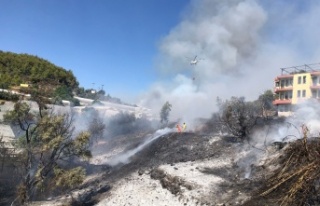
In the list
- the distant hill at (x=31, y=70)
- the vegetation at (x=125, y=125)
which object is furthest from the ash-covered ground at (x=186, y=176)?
the distant hill at (x=31, y=70)

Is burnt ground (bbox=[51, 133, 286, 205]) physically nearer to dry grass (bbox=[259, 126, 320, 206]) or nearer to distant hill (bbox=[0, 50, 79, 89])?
dry grass (bbox=[259, 126, 320, 206])

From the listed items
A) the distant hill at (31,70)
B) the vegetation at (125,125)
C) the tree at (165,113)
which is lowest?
the vegetation at (125,125)

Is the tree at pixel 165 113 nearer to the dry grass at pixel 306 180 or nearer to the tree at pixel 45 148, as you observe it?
the tree at pixel 45 148

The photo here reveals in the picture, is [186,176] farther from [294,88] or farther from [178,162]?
[294,88]

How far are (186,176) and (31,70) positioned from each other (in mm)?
75032

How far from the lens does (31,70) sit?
91.8m

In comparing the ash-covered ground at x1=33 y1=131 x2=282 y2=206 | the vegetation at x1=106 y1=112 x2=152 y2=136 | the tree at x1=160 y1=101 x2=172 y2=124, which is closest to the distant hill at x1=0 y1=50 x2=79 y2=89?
the vegetation at x1=106 y1=112 x2=152 y2=136

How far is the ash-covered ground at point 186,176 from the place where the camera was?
22.9 m

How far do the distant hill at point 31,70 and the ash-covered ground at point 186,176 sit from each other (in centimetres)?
5788

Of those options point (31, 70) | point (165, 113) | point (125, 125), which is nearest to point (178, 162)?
point (125, 125)

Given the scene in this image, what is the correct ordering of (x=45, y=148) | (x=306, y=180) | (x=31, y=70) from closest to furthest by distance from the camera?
(x=306, y=180)
(x=45, y=148)
(x=31, y=70)

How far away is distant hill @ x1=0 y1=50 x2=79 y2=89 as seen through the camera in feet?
291

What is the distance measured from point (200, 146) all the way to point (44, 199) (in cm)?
1388

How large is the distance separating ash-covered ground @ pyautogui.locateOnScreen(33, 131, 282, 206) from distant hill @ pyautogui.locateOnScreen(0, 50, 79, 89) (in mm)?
57877
